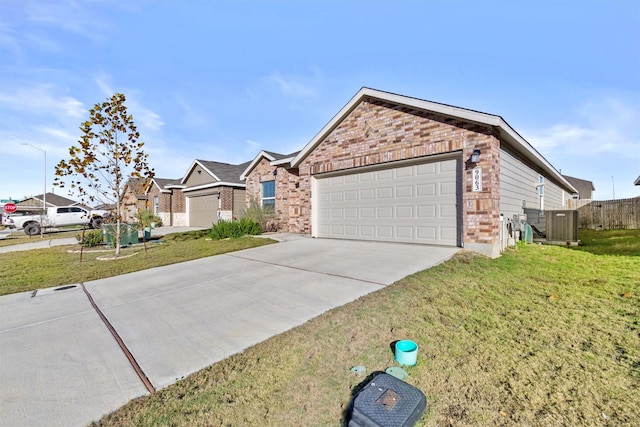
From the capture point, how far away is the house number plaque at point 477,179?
7012 millimetres

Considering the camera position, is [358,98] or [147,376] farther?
[358,98]

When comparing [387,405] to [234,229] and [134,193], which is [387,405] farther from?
[134,193]

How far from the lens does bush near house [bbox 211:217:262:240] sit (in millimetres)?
11820

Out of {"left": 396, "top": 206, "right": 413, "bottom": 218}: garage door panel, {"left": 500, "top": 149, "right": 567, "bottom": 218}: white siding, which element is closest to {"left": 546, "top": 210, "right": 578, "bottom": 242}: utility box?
{"left": 500, "top": 149, "right": 567, "bottom": 218}: white siding

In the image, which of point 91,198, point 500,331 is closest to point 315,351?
point 500,331

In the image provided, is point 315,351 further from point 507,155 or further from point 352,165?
point 507,155

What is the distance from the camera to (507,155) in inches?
325

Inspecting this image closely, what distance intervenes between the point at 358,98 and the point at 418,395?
9155 millimetres

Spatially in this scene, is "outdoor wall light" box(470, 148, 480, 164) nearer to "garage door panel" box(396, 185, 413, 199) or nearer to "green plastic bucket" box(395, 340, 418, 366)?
"garage door panel" box(396, 185, 413, 199)

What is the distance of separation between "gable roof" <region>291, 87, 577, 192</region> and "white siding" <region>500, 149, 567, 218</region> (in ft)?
1.20

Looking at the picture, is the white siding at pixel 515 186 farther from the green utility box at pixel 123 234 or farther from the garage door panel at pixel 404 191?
the green utility box at pixel 123 234

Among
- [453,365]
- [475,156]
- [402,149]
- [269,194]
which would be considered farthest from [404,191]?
[269,194]

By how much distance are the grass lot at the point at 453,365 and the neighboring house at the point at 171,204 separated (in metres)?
22.2

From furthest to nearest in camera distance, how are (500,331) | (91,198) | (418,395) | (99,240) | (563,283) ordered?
1. (99,240)
2. (91,198)
3. (563,283)
4. (500,331)
5. (418,395)
